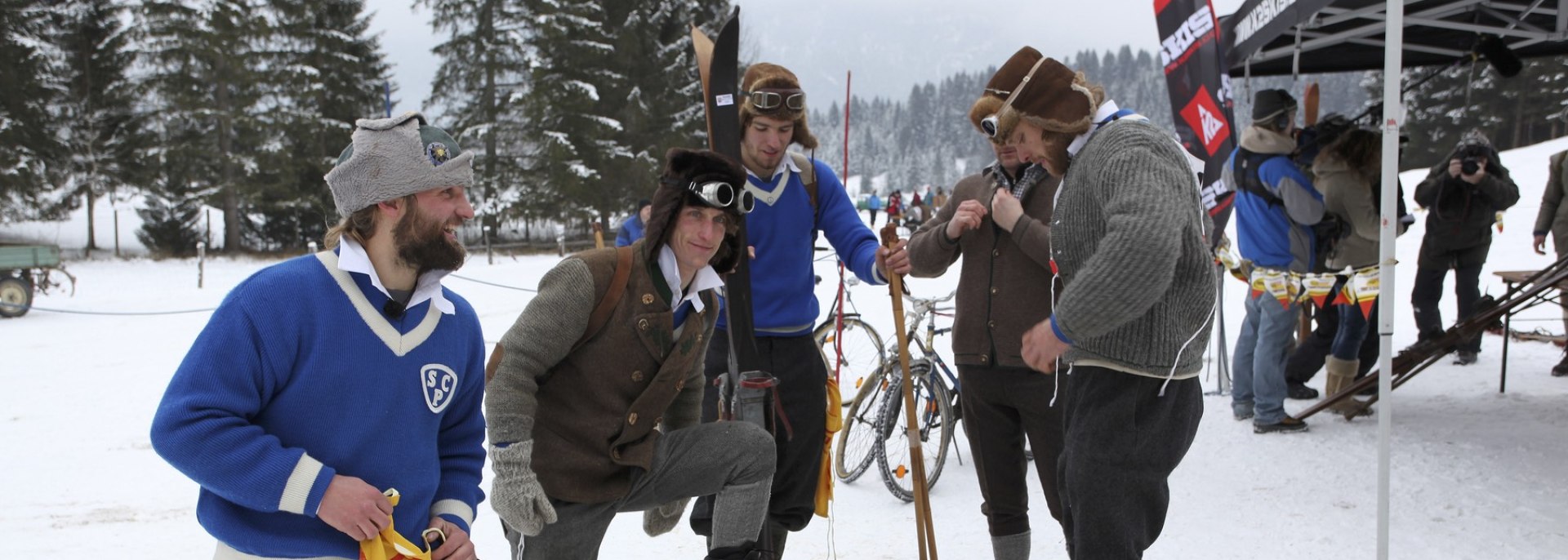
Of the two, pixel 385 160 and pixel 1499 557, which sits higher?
pixel 385 160

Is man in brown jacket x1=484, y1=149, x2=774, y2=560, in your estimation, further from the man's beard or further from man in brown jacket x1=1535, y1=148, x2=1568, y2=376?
man in brown jacket x1=1535, y1=148, x2=1568, y2=376

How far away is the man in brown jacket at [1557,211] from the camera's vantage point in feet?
24.0

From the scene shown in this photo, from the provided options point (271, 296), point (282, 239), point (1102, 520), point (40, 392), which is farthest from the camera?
point (282, 239)

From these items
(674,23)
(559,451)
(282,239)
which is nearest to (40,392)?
(559,451)

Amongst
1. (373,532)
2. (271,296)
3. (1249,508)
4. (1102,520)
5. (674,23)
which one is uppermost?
(674,23)

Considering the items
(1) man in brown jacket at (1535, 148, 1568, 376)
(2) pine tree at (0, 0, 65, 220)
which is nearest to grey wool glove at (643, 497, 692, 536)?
(1) man in brown jacket at (1535, 148, 1568, 376)

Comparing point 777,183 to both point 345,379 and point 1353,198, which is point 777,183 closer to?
point 345,379

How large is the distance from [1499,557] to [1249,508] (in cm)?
98

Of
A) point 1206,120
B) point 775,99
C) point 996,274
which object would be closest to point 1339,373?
point 1206,120

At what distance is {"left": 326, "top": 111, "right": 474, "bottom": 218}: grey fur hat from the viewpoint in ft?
6.09

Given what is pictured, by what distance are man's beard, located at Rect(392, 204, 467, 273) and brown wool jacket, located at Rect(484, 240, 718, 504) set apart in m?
0.47

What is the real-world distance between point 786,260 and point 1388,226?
2.10 m

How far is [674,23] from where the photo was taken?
30188 millimetres

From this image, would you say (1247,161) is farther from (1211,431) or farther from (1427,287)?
(1427,287)
